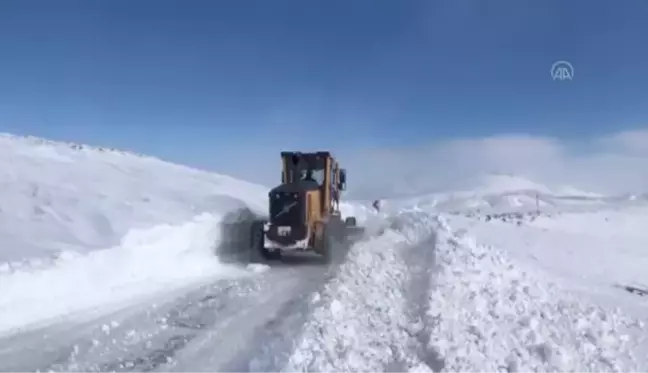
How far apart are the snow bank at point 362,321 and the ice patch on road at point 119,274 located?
3.22m

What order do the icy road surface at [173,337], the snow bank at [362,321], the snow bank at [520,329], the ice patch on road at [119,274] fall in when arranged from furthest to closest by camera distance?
1. the ice patch on road at [119,274]
2. the icy road surface at [173,337]
3. the snow bank at [362,321]
4. the snow bank at [520,329]

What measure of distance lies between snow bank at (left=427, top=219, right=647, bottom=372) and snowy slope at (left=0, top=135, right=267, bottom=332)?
5.38 metres

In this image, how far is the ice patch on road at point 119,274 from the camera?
779 cm

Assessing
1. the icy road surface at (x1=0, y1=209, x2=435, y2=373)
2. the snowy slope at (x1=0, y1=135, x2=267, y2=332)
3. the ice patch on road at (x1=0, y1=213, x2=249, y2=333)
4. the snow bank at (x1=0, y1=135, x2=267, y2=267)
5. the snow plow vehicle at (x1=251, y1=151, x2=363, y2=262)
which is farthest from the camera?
the snow plow vehicle at (x1=251, y1=151, x2=363, y2=262)

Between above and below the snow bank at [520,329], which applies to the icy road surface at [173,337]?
below

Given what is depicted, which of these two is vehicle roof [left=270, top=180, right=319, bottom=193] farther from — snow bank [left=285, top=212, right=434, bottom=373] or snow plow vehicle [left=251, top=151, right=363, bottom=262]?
snow bank [left=285, top=212, right=434, bottom=373]

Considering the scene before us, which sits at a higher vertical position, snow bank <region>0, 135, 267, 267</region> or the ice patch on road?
snow bank <region>0, 135, 267, 267</region>

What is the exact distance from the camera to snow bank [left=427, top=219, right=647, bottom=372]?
209 inches

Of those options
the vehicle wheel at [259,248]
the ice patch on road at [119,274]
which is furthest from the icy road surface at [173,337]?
the vehicle wheel at [259,248]

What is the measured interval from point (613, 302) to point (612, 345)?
9.53 feet

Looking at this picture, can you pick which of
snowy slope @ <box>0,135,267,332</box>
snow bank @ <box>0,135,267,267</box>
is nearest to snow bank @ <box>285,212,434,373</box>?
snowy slope @ <box>0,135,267,332</box>

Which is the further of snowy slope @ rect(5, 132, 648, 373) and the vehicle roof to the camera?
the vehicle roof

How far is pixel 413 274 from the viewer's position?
409 inches

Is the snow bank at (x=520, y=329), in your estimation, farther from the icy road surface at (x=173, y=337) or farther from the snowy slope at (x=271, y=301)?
the icy road surface at (x=173, y=337)
